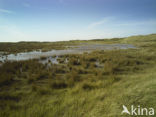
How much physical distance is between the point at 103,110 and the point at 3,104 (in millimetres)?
3811

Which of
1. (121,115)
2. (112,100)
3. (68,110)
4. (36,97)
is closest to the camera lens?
(121,115)

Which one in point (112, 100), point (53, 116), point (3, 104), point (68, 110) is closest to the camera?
point (53, 116)

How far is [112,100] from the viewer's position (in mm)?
2842

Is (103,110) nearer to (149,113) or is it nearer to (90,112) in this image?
(90,112)

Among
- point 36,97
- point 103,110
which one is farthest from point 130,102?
point 36,97

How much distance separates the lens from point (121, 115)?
2.24 meters

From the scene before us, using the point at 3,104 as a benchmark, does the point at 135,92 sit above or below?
above

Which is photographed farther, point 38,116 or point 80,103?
point 80,103

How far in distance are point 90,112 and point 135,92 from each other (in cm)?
204

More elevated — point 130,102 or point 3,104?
point 130,102

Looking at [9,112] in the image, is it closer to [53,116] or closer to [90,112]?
[53,116]

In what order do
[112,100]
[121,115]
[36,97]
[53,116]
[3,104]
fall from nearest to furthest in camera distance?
[121,115], [53,116], [112,100], [3,104], [36,97]

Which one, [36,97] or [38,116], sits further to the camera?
[36,97]

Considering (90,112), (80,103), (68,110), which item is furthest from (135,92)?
(68,110)
